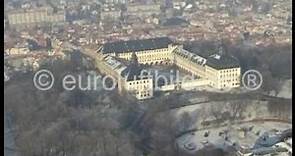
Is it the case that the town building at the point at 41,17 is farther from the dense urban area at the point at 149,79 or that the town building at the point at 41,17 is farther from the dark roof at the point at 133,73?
the dark roof at the point at 133,73

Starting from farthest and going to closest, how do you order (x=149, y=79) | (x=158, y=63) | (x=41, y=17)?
(x=158, y=63)
(x=149, y=79)
(x=41, y=17)

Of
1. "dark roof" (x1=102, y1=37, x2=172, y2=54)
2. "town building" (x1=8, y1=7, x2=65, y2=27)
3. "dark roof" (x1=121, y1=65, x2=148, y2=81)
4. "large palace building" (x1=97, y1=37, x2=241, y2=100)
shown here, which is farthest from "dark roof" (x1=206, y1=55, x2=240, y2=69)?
"town building" (x1=8, y1=7, x2=65, y2=27)

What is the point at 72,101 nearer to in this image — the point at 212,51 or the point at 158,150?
the point at 158,150

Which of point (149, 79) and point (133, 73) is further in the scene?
point (149, 79)

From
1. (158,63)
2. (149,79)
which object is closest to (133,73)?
(149,79)
